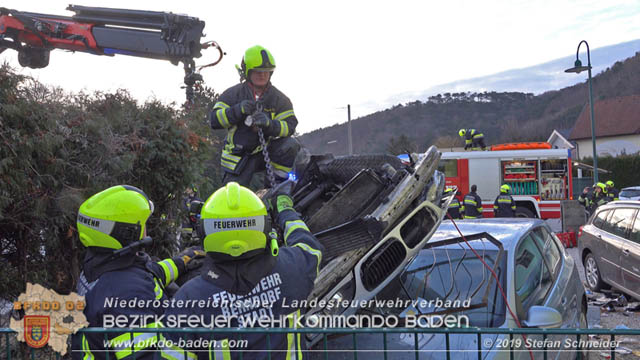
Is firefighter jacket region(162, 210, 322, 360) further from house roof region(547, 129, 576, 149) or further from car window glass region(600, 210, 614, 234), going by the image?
house roof region(547, 129, 576, 149)

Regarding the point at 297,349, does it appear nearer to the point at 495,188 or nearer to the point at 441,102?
the point at 495,188

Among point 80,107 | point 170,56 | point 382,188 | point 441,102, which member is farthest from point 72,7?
point 441,102

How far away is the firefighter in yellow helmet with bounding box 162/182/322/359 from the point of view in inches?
84.7

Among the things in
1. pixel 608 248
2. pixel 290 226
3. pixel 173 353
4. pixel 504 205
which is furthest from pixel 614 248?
pixel 173 353

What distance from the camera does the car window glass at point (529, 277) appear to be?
3.75 meters

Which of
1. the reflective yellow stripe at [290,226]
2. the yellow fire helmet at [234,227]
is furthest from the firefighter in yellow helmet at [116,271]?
the reflective yellow stripe at [290,226]

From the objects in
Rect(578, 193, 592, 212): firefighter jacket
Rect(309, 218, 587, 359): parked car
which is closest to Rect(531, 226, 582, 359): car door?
Rect(309, 218, 587, 359): parked car

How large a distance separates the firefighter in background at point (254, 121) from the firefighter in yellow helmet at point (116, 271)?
4.80 feet

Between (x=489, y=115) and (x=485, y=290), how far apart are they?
269ft

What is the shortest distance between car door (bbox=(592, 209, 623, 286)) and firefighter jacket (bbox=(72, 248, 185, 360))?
7129 mm

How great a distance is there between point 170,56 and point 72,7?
2137mm

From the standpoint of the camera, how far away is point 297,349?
7.66 ft

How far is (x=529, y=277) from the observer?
13.0 ft

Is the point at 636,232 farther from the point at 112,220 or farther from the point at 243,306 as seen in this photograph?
the point at 112,220
